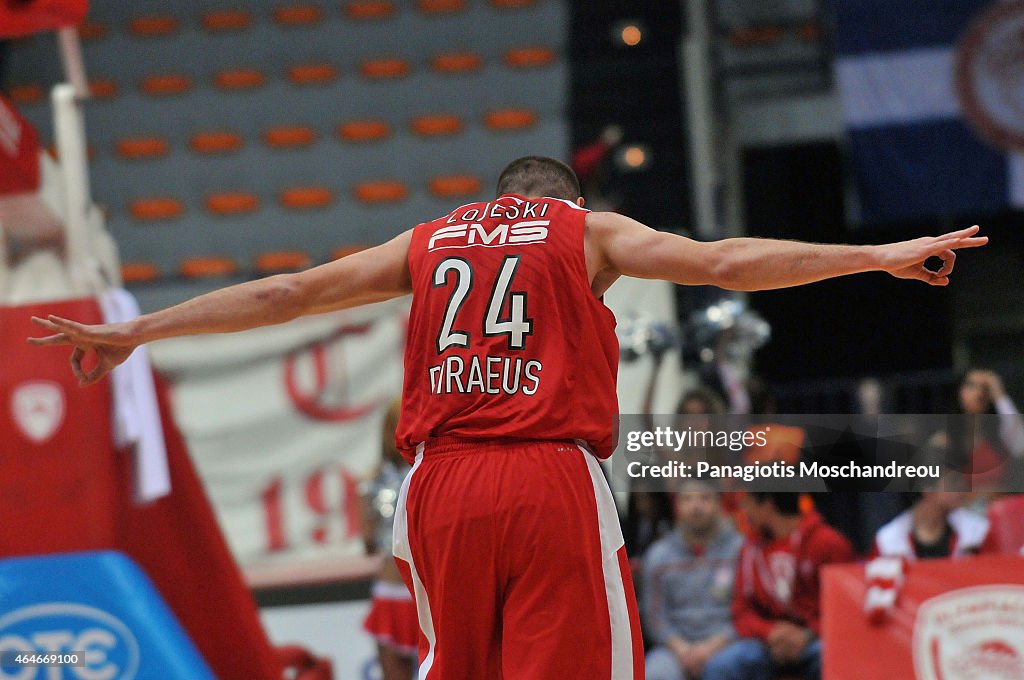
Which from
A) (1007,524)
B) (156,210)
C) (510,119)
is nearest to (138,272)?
(156,210)

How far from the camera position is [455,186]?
10.6 meters

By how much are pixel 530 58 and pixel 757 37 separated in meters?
2.05

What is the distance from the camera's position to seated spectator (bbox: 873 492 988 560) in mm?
5000

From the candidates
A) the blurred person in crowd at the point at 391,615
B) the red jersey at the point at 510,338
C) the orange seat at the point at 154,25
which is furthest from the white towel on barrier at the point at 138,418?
the orange seat at the point at 154,25

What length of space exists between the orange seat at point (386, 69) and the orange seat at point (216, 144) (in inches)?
51.3

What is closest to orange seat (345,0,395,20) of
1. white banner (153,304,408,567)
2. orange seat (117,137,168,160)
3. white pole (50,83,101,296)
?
orange seat (117,137,168,160)

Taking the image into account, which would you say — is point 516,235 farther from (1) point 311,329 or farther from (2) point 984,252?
(2) point 984,252

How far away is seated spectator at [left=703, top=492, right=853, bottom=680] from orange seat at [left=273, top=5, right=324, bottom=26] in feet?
25.6

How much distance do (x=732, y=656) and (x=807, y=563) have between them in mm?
525

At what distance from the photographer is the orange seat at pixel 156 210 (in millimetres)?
10852

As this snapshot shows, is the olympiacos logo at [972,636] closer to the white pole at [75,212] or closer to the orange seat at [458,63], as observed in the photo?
the white pole at [75,212]

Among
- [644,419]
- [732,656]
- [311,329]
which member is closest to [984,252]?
[311,329]

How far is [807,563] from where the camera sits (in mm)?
5566

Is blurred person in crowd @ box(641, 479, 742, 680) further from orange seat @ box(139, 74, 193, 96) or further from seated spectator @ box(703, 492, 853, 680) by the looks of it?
orange seat @ box(139, 74, 193, 96)
